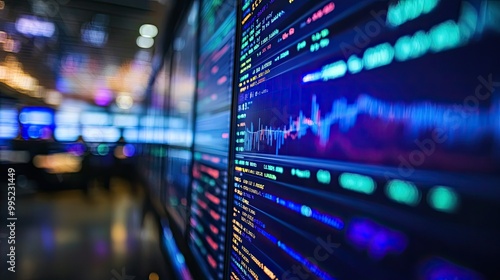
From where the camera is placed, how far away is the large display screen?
267cm

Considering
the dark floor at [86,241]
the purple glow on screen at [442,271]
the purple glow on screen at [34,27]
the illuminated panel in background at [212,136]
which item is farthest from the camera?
the purple glow on screen at [34,27]

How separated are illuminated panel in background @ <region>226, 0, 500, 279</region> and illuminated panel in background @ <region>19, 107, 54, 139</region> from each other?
21.5ft

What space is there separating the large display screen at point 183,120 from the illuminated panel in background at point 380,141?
1653 mm

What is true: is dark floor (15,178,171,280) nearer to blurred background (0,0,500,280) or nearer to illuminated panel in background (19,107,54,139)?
blurred background (0,0,500,280)

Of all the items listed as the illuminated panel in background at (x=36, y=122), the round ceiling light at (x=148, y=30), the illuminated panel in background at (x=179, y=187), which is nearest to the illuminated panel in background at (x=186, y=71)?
the illuminated panel in background at (x=179, y=187)

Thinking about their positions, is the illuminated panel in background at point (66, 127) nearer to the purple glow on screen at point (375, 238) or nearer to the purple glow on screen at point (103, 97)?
the purple glow on screen at point (103, 97)

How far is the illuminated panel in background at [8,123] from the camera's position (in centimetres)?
479

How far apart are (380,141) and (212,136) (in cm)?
139

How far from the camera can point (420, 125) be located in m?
0.52

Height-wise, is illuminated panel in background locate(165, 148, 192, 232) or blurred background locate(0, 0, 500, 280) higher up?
blurred background locate(0, 0, 500, 280)

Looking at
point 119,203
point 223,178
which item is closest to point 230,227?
point 223,178

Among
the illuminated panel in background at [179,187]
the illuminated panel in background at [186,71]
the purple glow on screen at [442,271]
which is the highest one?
the illuminated panel in background at [186,71]

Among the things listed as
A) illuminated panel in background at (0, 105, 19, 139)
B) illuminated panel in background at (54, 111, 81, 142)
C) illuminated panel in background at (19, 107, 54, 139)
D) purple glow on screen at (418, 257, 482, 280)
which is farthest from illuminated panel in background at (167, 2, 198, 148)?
illuminated panel in background at (54, 111, 81, 142)

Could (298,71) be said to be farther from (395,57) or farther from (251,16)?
(251,16)
